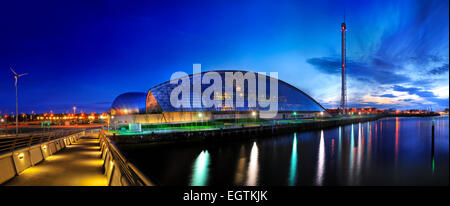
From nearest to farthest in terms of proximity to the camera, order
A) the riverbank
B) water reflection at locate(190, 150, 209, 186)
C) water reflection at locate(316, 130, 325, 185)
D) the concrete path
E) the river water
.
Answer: the concrete path < water reflection at locate(190, 150, 209, 186) < water reflection at locate(316, 130, 325, 185) < the river water < the riverbank

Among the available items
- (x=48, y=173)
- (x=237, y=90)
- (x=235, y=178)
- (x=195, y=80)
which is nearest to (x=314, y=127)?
(x=237, y=90)

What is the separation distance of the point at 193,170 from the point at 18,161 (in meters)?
16.1

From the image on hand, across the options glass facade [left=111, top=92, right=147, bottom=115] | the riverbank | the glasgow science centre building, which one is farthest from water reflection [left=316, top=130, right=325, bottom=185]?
glass facade [left=111, top=92, right=147, bottom=115]

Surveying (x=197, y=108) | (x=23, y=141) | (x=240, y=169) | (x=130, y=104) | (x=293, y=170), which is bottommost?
(x=293, y=170)

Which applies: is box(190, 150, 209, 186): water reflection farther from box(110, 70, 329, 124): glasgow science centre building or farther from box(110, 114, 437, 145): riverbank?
box(110, 70, 329, 124): glasgow science centre building

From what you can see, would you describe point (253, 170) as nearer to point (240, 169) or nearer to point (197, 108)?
point (240, 169)

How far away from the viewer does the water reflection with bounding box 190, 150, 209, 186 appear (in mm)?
21047

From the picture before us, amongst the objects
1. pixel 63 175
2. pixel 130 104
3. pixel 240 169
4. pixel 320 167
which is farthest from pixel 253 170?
pixel 130 104

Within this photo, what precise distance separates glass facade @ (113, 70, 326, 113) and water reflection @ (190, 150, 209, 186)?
33.1 m

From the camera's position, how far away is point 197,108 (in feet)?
207

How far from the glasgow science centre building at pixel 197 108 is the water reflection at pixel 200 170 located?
836 inches

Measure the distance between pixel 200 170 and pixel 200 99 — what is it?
1666 inches

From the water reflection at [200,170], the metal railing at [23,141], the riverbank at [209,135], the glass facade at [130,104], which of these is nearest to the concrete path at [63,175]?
the metal railing at [23,141]
